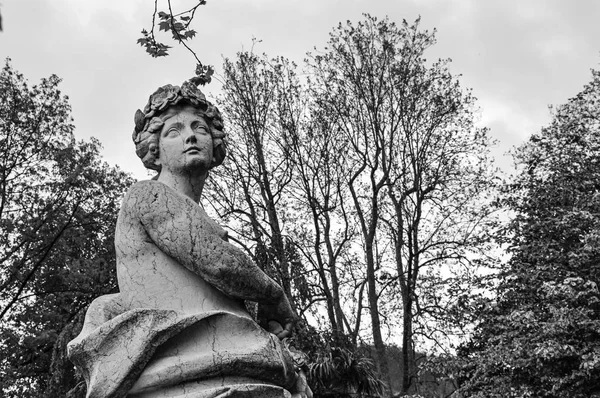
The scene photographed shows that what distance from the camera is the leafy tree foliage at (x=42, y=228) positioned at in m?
19.4

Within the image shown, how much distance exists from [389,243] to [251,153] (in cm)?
511

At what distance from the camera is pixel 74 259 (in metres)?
21.0

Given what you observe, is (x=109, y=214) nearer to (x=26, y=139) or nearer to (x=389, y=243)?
(x=26, y=139)

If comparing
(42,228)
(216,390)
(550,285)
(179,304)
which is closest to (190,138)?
(179,304)

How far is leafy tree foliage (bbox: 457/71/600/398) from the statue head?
9823 mm

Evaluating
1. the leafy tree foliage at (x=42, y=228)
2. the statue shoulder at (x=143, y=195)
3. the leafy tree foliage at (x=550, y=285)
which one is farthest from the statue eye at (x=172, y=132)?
the leafy tree foliage at (x=42, y=228)

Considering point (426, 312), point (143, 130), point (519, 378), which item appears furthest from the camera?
point (426, 312)

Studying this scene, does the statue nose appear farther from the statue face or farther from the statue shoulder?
the statue shoulder

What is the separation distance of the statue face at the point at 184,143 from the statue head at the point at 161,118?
3 centimetres

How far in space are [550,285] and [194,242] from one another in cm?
1101

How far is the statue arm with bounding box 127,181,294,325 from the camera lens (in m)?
3.79

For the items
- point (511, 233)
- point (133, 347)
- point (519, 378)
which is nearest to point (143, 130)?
point (133, 347)

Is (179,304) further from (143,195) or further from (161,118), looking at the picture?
(161,118)

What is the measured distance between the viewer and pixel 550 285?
13.5m
